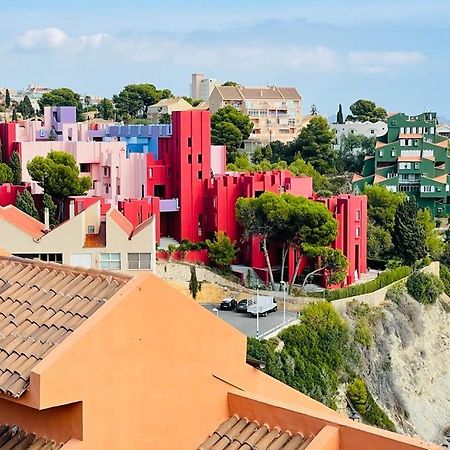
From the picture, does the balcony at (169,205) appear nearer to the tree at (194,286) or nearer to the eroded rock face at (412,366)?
the tree at (194,286)

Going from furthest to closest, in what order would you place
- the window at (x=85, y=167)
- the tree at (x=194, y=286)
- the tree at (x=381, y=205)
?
1. the tree at (x=381, y=205)
2. the window at (x=85, y=167)
3. the tree at (x=194, y=286)

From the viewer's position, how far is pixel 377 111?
78.2 m

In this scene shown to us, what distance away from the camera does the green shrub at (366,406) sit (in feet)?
85.4

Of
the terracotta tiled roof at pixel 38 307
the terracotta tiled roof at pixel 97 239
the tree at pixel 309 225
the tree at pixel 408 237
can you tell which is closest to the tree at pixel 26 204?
the terracotta tiled roof at pixel 97 239

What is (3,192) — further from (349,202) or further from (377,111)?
(377,111)

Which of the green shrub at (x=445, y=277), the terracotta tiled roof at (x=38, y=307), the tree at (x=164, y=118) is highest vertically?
the tree at (x=164, y=118)

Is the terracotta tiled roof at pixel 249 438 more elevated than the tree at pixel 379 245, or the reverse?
the terracotta tiled roof at pixel 249 438

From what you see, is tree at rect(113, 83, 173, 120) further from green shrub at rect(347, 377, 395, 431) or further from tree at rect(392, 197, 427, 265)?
green shrub at rect(347, 377, 395, 431)

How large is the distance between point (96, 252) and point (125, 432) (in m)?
21.0

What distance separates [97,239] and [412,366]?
1195 cm

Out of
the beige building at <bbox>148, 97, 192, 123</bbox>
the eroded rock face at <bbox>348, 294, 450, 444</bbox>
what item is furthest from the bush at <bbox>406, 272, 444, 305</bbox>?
the beige building at <bbox>148, 97, 192, 123</bbox>

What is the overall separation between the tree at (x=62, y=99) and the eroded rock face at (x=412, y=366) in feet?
141

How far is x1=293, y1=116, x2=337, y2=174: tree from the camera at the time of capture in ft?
178

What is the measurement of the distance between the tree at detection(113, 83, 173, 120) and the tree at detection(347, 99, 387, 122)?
1665 centimetres
